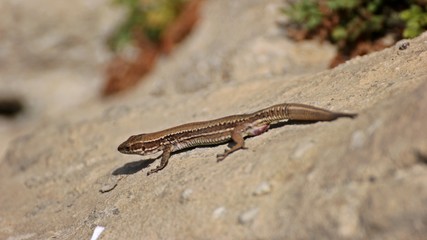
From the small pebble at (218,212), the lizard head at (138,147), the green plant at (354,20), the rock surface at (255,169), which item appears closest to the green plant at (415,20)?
the green plant at (354,20)

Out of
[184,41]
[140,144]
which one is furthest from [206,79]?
[140,144]

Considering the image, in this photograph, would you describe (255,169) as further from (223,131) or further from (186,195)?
(223,131)

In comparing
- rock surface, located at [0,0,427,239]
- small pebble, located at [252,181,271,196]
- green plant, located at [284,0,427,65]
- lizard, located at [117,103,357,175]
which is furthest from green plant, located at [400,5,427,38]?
small pebble, located at [252,181,271,196]

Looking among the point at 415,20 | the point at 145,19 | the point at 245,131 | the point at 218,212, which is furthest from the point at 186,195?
the point at 145,19

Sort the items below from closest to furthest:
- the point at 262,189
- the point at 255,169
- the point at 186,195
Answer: the point at 262,189, the point at 255,169, the point at 186,195

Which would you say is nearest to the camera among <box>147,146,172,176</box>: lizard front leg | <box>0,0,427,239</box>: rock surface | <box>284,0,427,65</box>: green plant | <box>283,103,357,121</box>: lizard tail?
<box>0,0,427,239</box>: rock surface

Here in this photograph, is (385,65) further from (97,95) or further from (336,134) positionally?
(97,95)

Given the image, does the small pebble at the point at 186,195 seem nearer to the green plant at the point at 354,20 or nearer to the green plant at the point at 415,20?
the green plant at the point at 415,20

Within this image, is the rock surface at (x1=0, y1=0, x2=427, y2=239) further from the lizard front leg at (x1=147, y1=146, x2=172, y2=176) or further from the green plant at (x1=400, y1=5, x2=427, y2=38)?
the green plant at (x1=400, y1=5, x2=427, y2=38)
